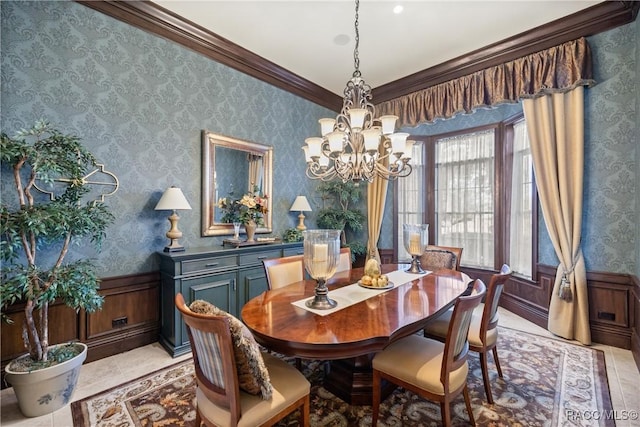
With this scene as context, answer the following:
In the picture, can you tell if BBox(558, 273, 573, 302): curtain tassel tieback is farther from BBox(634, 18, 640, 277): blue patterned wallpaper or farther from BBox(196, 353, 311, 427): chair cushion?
BBox(196, 353, 311, 427): chair cushion

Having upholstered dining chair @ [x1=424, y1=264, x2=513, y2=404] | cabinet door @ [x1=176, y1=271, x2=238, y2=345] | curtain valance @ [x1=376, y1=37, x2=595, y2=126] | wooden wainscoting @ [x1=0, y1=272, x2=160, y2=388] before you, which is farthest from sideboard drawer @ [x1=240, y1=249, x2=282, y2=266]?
curtain valance @ [x1=376, y1=37, x2=595, y2=126]

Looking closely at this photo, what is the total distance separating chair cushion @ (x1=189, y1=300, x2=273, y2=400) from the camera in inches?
45.5

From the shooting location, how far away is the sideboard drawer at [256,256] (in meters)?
3.03

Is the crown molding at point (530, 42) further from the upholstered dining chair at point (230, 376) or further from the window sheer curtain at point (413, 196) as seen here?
the upholstered dining chair at point (230, 376)

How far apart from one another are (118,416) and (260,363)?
131 centimetres

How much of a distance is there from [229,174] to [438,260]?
2.57 metres

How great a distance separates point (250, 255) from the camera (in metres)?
3.08

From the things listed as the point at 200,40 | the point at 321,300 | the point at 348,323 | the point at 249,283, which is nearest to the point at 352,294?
the point at 321,300

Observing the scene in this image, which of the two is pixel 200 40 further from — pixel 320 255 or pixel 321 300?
pixel 321 300

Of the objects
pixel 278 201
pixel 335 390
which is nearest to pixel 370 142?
pixel 335 390

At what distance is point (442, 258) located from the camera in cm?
309

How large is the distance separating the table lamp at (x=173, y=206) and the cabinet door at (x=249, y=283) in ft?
2.19

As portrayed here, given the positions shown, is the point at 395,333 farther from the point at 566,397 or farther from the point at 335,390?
the point at 566,397

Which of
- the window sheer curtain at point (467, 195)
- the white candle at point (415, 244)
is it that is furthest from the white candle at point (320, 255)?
the window sheer curtain at point (467, 195)
